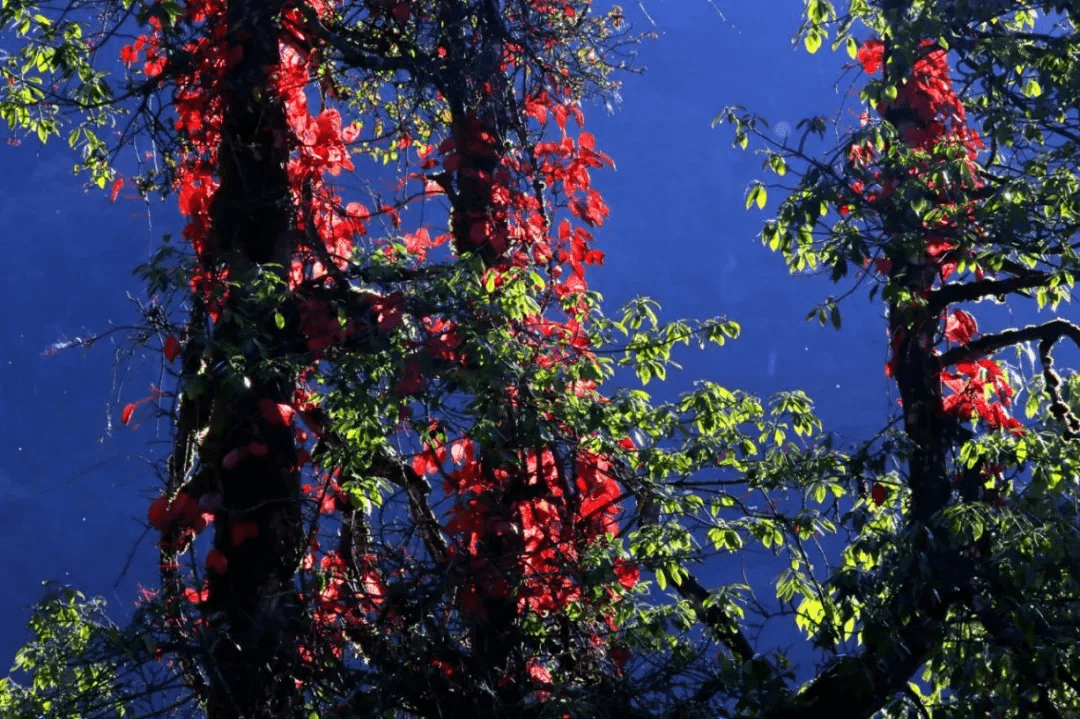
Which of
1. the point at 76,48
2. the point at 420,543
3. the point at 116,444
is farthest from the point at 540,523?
the point at 116,444

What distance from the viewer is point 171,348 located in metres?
3.47

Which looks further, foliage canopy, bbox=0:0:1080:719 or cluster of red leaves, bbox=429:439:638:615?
cluster of red leaves, bbox=429:439:638:615

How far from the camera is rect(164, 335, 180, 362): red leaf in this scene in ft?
11.3

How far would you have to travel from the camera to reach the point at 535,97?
407 cm

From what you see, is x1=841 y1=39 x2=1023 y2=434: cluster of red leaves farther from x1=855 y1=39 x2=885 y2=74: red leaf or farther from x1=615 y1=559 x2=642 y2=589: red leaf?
x1=615 y1=559 x2=642 y2=589: red leaf

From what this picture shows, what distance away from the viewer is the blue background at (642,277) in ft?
77.8

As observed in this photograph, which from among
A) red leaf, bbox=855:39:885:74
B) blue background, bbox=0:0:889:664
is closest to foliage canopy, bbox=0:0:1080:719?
red leaf, bbox=855:39:885:74

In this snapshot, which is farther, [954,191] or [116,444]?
[116,444]

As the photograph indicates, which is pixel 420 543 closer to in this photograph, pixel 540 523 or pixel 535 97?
pixel 540 523

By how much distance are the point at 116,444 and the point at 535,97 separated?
1663 cm

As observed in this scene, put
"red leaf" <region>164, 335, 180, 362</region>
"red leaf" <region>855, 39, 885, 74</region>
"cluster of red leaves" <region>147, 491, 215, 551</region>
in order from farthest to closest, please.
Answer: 1. "red leaf" <region>855, 39, 885, 74</region>
2. "cluster of red leaves" <region>147, 491, 215, 551</region>
3. "red leaf" <region>164, 335, 180, 362</region>

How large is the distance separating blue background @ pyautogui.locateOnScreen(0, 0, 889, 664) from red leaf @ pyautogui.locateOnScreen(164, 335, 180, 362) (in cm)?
1946

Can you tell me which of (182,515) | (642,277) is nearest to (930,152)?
(182,515)

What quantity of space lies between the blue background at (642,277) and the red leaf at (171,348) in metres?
19.5
